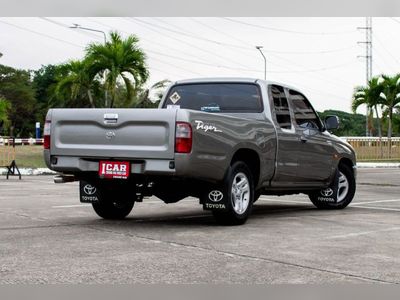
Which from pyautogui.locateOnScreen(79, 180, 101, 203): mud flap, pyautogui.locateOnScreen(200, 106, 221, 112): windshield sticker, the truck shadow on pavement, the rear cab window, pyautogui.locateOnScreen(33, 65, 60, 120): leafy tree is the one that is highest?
pyautogui.locateOnScreen(33, 65, 60, 120): leafy tree

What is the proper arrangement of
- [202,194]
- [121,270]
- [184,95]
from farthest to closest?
[184,95], [202,194], [121,270]

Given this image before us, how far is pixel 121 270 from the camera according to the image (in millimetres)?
5508

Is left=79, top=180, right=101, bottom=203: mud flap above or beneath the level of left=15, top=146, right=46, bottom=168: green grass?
above

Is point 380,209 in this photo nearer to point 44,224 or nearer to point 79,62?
point 44,224

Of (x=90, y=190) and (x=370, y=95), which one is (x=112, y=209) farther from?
(x=370, y=95)

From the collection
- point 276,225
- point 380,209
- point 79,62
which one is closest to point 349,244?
point 276,225

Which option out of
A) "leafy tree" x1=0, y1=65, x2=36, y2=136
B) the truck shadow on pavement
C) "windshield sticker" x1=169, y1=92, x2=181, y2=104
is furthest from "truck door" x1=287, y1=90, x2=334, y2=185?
"leafy tree" x1=0, y1=65, x2=36, y2=136

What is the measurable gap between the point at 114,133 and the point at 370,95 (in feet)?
144

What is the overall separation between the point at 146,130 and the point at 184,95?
87.0 inches

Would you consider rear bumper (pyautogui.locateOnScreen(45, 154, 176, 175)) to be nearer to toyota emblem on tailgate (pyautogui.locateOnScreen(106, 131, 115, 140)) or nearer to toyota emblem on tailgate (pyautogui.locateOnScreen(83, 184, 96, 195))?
toyota emblem on tailgate (pyautogui.locateOnScreen(106, 131, 115, 140))

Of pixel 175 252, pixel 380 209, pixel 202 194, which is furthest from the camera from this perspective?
pixel 380 209

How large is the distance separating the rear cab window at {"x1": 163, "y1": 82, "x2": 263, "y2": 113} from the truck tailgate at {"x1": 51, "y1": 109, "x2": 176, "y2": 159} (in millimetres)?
1930

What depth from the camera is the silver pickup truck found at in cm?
788

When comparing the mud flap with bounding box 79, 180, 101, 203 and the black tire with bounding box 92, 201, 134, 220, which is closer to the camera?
the mud flap with bounding box 79, 180, 101, 203
